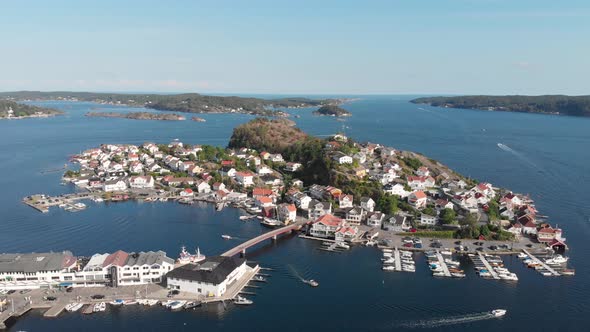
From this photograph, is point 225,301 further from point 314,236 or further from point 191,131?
point 191,131

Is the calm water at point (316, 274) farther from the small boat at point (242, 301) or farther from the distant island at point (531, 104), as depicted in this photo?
the distant island at point (531, 104)

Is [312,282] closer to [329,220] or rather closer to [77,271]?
[329,220]

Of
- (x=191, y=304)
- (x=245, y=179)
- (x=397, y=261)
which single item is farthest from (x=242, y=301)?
(x=245, y=179)

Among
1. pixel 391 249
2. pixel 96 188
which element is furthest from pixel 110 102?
pixel 391 249

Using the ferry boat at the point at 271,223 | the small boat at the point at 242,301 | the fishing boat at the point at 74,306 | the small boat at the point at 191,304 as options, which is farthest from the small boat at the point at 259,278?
the fishing boat at the point at 74,306

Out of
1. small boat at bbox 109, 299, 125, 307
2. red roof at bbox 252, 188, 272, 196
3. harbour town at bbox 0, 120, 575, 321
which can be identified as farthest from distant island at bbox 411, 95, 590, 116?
small boat at bbox 109, 299, 125, 307

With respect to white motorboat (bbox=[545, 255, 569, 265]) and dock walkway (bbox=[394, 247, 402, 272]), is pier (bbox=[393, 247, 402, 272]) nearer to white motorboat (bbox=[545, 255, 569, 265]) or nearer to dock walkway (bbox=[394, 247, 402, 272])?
dock walkway (bbox=[394, 247, 402, 272])
